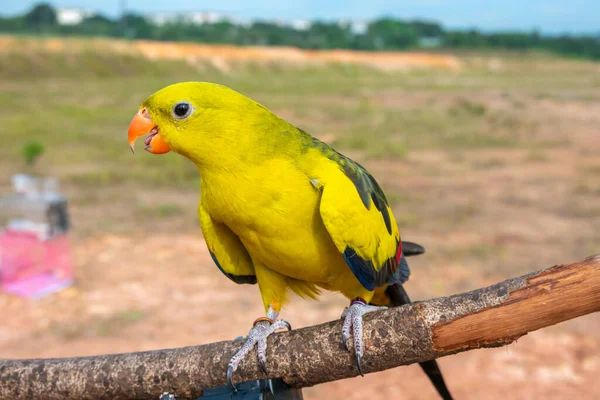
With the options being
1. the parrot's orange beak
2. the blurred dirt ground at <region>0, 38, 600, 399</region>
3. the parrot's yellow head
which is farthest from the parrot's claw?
the blurred dirt ground at <region>0, 38, 600, 399</region>

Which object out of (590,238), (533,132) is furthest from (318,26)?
(590,238)

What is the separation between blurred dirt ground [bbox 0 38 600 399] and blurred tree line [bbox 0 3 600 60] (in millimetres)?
34243

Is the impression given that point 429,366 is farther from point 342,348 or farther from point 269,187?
point 269,187

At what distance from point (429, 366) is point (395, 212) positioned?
392 inches

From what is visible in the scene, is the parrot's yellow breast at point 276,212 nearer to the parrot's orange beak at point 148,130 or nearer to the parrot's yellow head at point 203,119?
the parrot's yellow head at point 203,119

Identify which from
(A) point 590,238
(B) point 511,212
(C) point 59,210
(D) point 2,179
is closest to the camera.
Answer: (C) point 59,210

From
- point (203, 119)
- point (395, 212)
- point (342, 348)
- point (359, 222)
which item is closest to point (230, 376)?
point (342, 348)

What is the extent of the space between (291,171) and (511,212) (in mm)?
11005

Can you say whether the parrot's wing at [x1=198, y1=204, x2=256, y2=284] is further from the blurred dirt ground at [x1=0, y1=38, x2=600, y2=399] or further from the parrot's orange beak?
the blurred dirt ground at [x1=0, y1=38, x2=600, y2=399]

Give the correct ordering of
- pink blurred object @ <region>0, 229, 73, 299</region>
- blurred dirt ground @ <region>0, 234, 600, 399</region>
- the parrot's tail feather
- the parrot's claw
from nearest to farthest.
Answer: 1. the parrot's claw
2. the parrot's tail feather
3. blurred dirt ground @ <region>0, 234, 600, 399</region>
4. pink blurred object @ <region>0, 229, 73, 299</region>

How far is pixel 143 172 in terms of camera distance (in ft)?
53.1

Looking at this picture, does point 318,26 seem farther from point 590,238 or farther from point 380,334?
point 380,334

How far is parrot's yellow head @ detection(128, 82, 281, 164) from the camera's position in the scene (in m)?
2.59

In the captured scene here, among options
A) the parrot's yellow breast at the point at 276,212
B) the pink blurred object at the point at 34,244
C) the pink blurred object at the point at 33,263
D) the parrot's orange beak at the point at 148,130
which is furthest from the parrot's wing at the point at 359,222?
the pink blurred object at the point at 33,263
